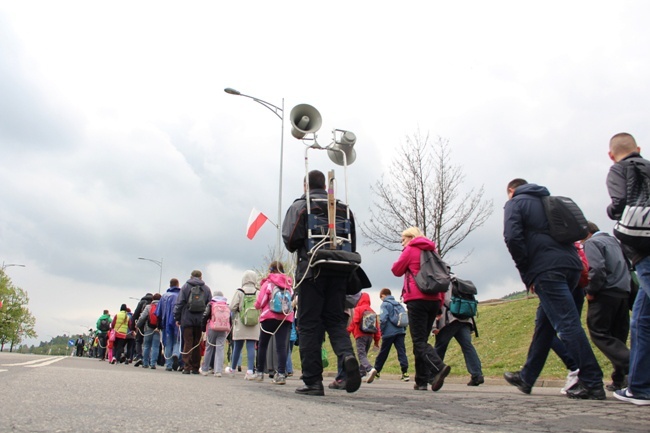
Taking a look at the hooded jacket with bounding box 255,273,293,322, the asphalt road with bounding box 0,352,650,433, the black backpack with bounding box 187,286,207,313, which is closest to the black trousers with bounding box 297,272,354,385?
the asphalt road with bounding box 0,352,650,433

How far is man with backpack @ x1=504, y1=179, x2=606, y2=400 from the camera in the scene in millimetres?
5949

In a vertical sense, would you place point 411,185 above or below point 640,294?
above

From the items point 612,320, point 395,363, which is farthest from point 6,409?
point 395,363

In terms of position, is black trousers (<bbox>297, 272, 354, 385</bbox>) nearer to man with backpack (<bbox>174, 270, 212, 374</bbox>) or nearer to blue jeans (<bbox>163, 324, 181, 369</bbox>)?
man with backpack (<bbox>174, 270, 212, 374</bbox>)

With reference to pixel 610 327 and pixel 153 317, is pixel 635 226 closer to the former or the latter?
pixel 610 327

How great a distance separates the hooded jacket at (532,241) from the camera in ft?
20.4

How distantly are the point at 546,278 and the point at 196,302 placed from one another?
297 inches

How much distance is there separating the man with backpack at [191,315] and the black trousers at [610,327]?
7.36 m

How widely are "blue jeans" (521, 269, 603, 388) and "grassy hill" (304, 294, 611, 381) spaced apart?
391cm

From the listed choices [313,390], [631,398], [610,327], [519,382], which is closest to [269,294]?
[313,390]

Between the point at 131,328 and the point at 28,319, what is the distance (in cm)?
6516

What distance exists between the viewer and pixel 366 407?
4598 mm

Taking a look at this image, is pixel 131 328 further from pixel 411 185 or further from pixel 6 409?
pixel 6 409

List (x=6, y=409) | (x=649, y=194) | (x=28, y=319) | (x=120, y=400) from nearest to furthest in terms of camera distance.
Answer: (x=6, y=409), (x=120, y=400), (x=649, y=194), (x=28, y=319)
